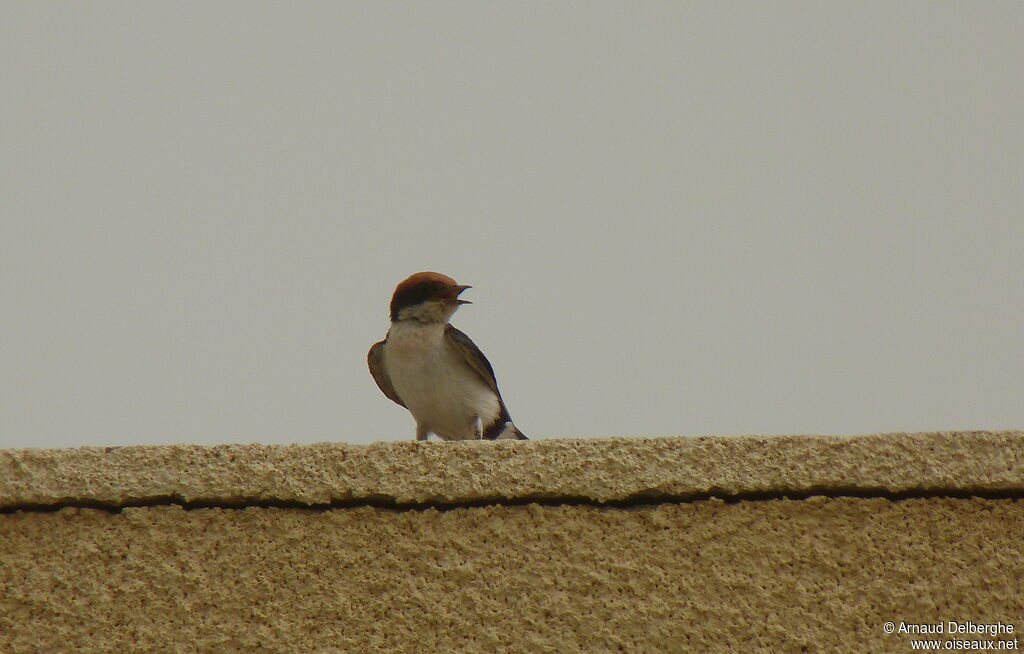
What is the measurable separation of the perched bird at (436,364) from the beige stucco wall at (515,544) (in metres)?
2.73

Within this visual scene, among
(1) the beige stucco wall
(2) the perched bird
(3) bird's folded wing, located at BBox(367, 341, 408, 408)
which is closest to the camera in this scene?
(1) the beige stucco wall

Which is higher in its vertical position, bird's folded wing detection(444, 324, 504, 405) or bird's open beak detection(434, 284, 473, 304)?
bird's open beak detection(434, 284, 473, 304)

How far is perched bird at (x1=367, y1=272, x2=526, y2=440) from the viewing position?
14.9ft

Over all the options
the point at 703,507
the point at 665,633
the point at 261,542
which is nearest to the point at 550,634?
the point at 665,633

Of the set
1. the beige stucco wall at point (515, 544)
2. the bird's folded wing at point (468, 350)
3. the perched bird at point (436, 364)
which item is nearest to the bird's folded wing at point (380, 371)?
the perched bird at point (436, 364)

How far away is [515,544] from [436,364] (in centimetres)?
281

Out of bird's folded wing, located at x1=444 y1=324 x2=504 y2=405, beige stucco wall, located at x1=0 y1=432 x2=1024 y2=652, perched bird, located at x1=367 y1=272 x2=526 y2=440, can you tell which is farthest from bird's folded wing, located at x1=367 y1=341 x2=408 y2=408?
beige stucco wall, located at x1=0 y1=432 x2=1024 y2=652

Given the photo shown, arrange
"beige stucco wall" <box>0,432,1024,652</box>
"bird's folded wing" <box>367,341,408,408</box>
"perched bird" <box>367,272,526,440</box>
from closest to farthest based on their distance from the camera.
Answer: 1. "beige stucco wall" <box>0,432,1024,652</box>
2. "perched bird" <box>367,272,526,440</box>
3. "bird's folded wing" <box>367,341,408,408</box>

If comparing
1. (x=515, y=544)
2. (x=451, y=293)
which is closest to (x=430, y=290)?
(x=451, y=293)

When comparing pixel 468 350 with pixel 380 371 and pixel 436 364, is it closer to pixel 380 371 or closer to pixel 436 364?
pixel 436 364

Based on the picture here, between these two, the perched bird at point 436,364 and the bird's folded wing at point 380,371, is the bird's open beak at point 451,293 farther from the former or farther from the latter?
the bird's folded wing at point 380,371

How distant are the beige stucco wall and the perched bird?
8.95 feet

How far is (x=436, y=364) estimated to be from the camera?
→ 455 centimetres

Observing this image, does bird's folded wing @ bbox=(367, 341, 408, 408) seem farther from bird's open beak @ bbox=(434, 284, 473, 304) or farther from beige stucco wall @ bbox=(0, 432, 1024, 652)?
beige stucco wall @ bbox=(0, 432, 1024, 652)
